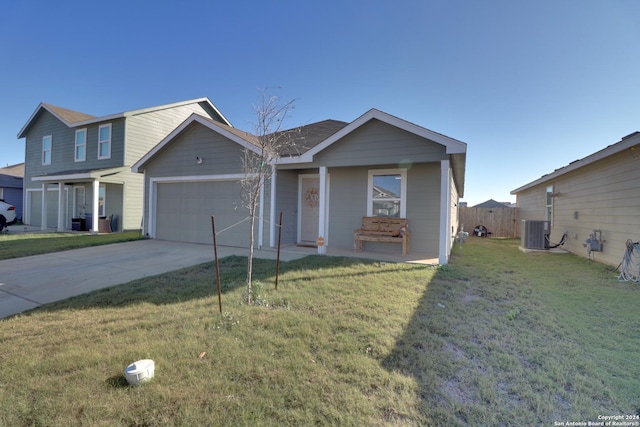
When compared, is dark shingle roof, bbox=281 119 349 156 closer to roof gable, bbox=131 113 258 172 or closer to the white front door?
the white front door

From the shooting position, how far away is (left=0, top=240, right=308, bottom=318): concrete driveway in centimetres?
465

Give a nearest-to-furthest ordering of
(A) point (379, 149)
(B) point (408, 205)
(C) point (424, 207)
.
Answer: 1. (A) point (379, 149)
2. (C) point (424, 207)
3. (B) point (408, 205)

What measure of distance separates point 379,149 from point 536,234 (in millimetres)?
7971

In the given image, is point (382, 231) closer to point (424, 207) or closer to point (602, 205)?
point (424, 207)

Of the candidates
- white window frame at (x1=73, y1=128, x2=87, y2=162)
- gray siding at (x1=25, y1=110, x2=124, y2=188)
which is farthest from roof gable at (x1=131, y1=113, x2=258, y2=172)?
white window frame at (x1=73, y1=128, x2=87, y2=162)

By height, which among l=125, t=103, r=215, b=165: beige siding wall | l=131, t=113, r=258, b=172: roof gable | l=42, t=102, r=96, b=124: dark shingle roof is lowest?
l=131, t=113, r=258, b=172: roof gable

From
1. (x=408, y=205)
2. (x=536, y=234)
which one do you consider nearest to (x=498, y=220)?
(x=536, y=234)

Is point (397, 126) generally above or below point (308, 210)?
above

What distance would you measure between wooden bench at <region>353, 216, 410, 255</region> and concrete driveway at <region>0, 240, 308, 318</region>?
179 centimetres

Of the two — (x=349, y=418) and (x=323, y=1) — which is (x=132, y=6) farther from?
(x=349, y=418)

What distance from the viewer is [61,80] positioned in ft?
45.0

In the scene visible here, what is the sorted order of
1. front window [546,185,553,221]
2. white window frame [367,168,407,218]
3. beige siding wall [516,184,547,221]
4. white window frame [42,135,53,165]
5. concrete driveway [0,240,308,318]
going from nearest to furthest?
concrete driveway [0,240,308,318] → white window frame [367,168,407,218] → front window [546,185,553,221] → beige siding wall [516,184,547,221] → white window frame [42,135,53,165]

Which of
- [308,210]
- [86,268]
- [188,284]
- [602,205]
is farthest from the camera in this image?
[308,210]

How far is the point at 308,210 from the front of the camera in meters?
9.84
